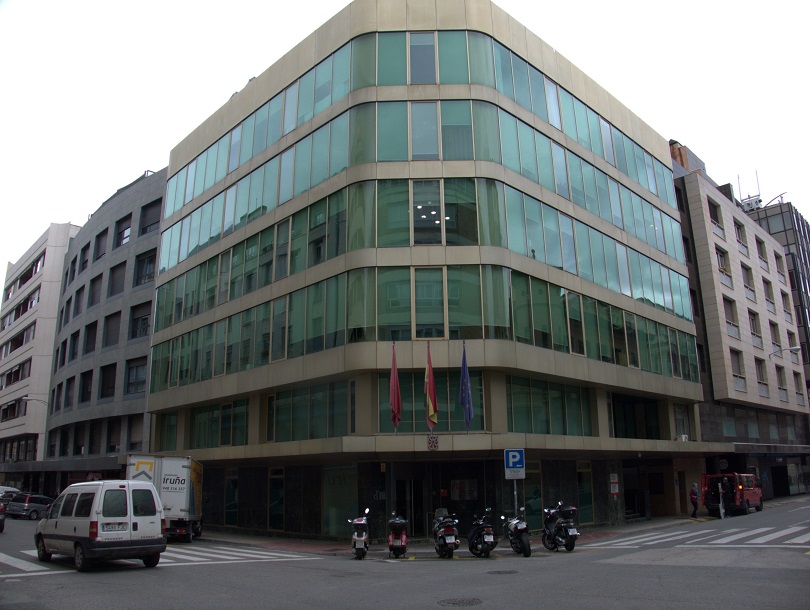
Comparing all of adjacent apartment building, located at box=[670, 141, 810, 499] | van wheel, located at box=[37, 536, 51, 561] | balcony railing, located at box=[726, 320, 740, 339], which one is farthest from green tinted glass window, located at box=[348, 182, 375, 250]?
balcony railing, located at box=[726, 320, 740, 339]

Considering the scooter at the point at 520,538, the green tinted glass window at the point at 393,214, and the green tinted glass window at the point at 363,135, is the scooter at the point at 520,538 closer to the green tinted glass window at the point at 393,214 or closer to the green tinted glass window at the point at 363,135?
the green tinted glass window at the point at 393,214

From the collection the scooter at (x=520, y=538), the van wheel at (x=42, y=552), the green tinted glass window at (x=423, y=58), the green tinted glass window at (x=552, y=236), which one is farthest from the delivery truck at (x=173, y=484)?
the green tinted glass window at (x=423, y=58)

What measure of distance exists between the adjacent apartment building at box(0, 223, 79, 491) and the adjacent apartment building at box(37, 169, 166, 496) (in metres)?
4.58

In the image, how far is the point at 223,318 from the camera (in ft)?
105

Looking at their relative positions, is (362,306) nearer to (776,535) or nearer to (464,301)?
(464,301)

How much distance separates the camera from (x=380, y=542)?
901 inches

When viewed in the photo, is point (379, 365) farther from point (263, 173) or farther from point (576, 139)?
point (576, 139)

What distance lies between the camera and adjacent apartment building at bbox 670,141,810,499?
1667 inches

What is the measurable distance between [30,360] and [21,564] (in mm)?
51996

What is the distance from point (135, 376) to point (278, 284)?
771 inches

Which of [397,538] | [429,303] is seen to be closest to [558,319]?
[429,303]

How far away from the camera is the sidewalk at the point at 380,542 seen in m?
21.1

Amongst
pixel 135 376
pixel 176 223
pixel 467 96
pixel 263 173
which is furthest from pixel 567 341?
pixel 135 376

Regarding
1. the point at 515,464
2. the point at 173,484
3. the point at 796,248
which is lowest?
the point at 173,484
